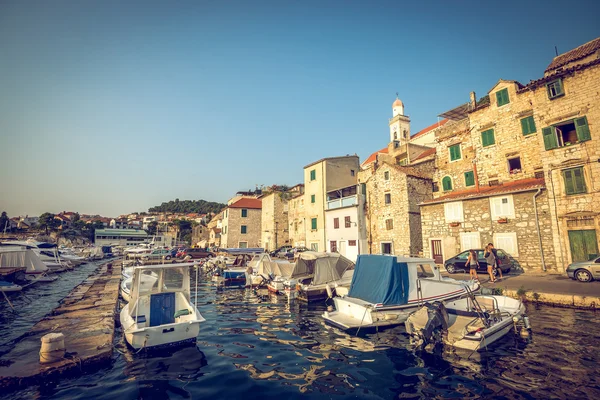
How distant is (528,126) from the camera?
20.8 metres

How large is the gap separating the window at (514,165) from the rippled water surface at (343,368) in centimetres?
1385

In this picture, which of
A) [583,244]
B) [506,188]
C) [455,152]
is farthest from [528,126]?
[583,244]

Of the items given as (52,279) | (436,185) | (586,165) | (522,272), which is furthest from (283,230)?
(586,165)

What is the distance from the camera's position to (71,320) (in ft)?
36.3

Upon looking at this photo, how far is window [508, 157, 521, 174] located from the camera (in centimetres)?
2141

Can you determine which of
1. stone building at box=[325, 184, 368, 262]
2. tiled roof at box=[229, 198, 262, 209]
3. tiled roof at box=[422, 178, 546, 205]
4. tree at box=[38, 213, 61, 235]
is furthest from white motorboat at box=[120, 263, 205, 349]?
tree at box=[38, 213, 61, 235]

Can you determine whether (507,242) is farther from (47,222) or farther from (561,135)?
(47,222)

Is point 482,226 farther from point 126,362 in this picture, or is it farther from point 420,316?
point 126,362

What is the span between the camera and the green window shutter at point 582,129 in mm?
16297

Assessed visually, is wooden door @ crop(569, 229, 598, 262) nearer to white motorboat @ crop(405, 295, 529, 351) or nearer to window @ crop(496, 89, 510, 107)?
white motorboat @ crop(405, 295, 529, 351)

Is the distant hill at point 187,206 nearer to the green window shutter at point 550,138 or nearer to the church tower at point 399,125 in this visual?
the church tower at point 399,125

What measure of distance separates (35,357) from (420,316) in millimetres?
11260

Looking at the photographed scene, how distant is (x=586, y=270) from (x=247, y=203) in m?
42.0

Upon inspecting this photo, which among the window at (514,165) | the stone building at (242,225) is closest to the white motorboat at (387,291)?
the window at (514,165)
